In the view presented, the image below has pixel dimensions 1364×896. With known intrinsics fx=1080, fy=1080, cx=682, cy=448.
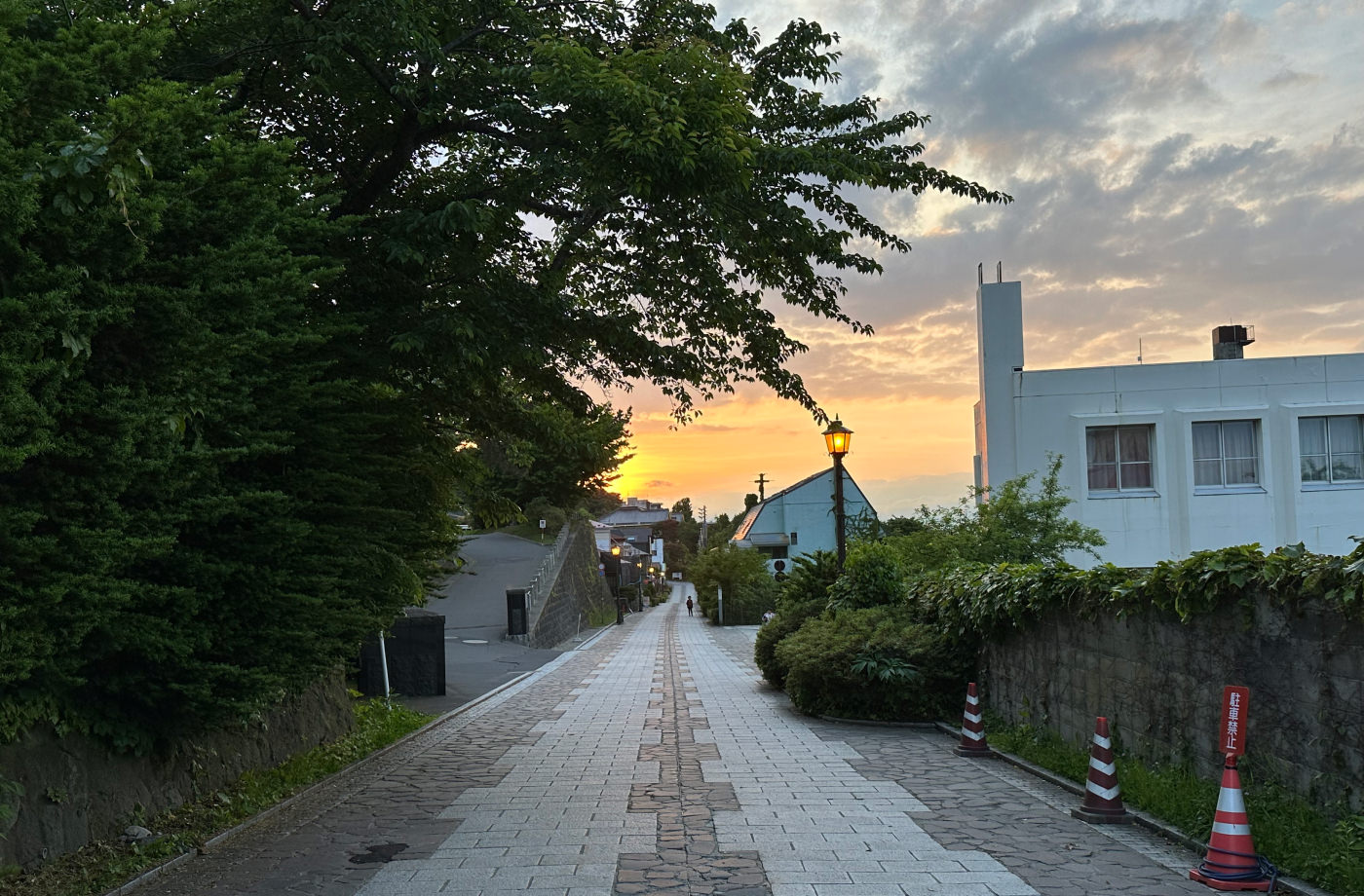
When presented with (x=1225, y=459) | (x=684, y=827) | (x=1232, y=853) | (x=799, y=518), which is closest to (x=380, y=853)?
(x=684, y=827)

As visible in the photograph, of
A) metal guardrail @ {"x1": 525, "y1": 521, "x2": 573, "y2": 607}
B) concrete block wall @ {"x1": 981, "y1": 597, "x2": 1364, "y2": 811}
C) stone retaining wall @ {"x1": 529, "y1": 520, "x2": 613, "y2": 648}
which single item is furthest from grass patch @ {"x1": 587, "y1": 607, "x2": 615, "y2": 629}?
concrete block wall @ {"x1": 981, "y1": 597, "x2": 1364, "y2": 811}

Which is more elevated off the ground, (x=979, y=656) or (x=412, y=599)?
(x=412, y=599)

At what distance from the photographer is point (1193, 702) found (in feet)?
Result: 26.6

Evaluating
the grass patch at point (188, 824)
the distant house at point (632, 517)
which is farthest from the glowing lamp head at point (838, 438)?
the distant house at point (632, 517)

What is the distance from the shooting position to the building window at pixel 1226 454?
94.3ft

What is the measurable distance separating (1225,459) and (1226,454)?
0.14m

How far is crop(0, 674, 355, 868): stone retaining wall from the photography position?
6676 mm

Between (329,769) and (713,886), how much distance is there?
6.39 m

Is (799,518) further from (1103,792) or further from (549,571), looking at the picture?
(1103,792)

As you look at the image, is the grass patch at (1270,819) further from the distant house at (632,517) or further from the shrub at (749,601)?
the distant house at (632,517)

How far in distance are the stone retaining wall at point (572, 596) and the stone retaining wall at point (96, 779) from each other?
78.4 feet

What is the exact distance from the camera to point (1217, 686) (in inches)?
305

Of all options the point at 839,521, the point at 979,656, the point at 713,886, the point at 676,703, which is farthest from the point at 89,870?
the point at 839,521

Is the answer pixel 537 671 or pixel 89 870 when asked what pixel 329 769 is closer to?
pixel 89 870
